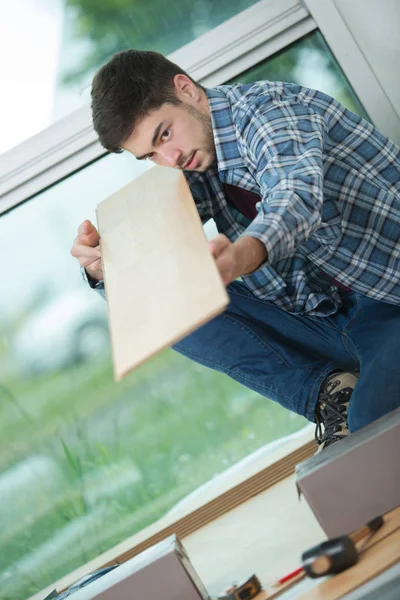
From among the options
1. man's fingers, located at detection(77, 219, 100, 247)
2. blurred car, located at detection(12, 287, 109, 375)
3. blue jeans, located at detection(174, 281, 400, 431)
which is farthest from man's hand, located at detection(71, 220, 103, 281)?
blurred car, located at detection(12, 287, 109, 375)

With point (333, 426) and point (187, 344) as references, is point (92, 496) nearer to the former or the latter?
point (187, 344)

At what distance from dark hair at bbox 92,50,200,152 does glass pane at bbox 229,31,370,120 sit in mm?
515

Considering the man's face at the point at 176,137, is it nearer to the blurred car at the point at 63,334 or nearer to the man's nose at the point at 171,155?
the man's nose at the point at 171,155

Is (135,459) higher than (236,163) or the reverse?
the reverse

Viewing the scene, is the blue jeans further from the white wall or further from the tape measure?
the white wall

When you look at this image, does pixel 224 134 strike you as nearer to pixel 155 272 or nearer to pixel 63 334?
pixel 155 272

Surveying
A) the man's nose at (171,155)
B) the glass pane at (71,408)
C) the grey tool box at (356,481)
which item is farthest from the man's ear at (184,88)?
the grey tool box at (356,481)

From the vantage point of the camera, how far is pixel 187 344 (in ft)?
5.42

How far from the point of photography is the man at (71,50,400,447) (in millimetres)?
1344

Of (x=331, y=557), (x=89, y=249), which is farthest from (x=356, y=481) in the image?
→ (x=89, y=249)

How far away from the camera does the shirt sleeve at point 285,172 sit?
1.07 meters

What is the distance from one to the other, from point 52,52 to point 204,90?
0.63 meters

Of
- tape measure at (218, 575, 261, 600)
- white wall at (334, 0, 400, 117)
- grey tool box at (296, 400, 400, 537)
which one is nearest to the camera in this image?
grey tool box at (296, 400, 400, 537)

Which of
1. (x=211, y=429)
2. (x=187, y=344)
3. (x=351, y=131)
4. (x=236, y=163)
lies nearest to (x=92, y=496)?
(x=211, y=429)
